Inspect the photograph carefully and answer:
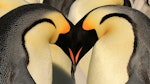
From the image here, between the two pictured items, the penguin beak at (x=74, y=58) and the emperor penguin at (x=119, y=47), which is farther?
the penguin beak at (x=74, y=58)

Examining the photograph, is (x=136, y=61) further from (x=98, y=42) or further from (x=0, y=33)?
(x=0, y=33)

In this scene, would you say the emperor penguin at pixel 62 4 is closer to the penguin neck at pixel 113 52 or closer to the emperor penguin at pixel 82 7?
the emperor penguin at pixel 82 7

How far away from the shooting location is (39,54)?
3.55 m

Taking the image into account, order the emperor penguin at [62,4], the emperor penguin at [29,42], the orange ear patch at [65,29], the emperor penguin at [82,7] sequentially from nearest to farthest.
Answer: the emperor penguin at [29,42], the orange ear patch at [65,29], the emperor penguin at [82,7], the emperor penguin at [62,4]

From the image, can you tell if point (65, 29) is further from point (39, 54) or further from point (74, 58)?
point (39, 54)

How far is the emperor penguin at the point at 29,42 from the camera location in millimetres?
3406

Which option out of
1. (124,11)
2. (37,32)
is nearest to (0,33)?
(37,32)

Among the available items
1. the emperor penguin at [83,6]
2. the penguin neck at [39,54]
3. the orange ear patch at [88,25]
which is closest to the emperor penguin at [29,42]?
the penguin neck at [39,54]

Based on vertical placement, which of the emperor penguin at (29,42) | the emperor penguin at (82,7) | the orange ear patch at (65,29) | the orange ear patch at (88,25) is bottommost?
the emperor penguin at (82,7)

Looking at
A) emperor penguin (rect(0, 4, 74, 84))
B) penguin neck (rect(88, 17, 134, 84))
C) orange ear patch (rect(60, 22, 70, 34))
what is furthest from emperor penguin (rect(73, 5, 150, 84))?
emperor penguin (rect(0, 4, 74, 84))

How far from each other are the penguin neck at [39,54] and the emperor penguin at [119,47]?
13.6 inches

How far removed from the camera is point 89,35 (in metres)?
3.99

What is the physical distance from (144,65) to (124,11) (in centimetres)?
45

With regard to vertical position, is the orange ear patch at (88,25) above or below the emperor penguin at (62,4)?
above
